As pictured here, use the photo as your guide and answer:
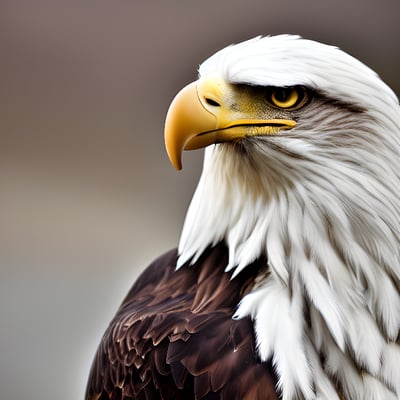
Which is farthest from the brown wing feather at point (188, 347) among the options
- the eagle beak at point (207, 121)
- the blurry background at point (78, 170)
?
the blurry background at point (78, 170)

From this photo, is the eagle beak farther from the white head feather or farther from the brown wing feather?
the brown wing feather

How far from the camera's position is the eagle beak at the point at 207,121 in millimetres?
753

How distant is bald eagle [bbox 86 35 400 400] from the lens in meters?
0.74

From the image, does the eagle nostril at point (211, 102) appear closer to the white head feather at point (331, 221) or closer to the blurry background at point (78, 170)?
the white head feather at point (331, 221)

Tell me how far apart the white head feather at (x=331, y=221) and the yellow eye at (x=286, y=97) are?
0.05 ft

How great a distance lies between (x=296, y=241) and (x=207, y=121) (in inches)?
6.3

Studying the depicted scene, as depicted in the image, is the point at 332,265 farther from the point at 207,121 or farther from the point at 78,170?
the point at 78,170

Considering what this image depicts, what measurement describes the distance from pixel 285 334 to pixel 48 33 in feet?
4.51

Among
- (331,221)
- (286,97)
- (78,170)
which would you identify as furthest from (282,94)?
(78,170)

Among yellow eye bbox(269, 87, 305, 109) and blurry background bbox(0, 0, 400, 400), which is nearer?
yellow eye bbox(269, 87, 305, 109)

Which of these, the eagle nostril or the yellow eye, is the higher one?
the eagle nostril

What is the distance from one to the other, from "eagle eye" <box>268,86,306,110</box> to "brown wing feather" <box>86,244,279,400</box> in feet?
0.57

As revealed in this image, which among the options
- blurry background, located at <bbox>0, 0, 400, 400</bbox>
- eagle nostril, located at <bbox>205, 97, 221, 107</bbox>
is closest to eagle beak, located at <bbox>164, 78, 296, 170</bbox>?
eagle nostril, located at <bbox>205, 97, 221, 107</bbox>

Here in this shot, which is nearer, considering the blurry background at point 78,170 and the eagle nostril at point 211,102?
the eagle nostril at point 211,102
